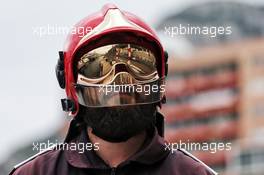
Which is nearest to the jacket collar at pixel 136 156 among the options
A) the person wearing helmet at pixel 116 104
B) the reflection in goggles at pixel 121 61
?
the person wearing helmet at pixel 116 104

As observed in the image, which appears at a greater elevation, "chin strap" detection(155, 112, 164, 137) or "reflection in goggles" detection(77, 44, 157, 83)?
"reflection in goggles" detection(77, 44, 157, 83)

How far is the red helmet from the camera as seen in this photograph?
160 centimetres

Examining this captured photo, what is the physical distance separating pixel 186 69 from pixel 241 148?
2.44ft

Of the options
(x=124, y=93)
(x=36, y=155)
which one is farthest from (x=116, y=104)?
(x=36, y=155)

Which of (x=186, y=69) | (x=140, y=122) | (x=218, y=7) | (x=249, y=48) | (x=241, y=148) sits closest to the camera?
(x=140, y=122)

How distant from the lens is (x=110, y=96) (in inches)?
62.6

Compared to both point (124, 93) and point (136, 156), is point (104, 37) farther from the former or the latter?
point (136, 156)

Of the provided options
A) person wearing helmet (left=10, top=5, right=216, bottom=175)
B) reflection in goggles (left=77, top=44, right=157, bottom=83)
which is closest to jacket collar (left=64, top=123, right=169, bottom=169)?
person wearing helmet (left=10, top=5, right=216, bottom=175)

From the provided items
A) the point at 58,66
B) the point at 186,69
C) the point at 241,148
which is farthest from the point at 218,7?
the point at 58,66

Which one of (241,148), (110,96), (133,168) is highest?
(110,96)

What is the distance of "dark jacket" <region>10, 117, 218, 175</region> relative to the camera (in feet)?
5.20

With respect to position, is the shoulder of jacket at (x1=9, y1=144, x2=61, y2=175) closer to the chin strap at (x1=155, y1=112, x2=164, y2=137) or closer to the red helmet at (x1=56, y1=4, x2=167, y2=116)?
the red helmet at (x1=56, y1=4, x2=167, y2=116)

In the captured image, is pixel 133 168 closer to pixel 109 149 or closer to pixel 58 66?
pixel 109 149

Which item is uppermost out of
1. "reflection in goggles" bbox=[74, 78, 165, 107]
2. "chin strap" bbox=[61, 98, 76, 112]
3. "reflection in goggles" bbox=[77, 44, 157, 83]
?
"reflection in goggles" bbox=[77, 44, 157, 83]
